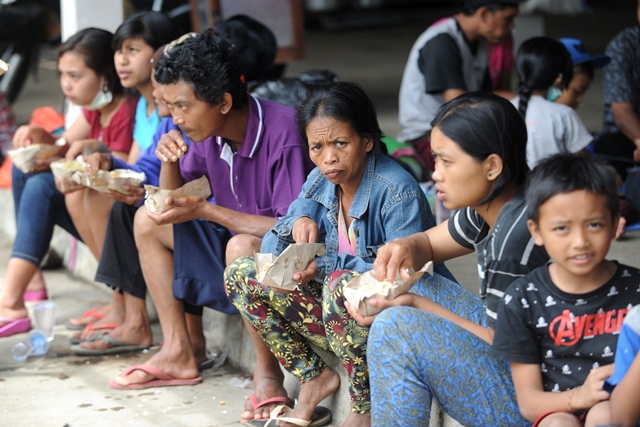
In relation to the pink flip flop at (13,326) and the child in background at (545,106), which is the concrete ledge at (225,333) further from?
the child in background at (545,106)

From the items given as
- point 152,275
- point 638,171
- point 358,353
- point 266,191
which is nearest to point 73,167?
point 152,275

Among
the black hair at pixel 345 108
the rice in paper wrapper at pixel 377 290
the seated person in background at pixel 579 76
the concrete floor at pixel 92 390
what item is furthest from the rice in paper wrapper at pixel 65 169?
the seated person in background at pixel 579 76

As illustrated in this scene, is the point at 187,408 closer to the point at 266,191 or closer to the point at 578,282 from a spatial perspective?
the point at 266,191

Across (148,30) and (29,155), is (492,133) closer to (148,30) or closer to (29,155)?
(148,30)

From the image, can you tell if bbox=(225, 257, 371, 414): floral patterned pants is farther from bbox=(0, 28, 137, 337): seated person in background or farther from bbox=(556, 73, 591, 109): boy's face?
bbox=(556, 73, 591, 109): boy's face

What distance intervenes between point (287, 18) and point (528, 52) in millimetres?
3333

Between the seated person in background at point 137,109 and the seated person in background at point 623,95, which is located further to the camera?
the seated person in background at point 623,95

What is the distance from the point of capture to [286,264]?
2.97m

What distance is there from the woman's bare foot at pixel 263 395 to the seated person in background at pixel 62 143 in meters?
1.43

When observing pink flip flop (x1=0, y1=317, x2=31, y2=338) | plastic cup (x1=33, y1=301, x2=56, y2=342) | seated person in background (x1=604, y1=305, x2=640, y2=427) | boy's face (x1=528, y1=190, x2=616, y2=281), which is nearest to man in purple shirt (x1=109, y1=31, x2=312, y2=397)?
plastic cup (x1=33, y1=301, x2=56, y2=342)

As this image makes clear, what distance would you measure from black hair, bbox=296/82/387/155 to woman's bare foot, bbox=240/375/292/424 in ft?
2.93

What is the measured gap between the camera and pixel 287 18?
7.49m

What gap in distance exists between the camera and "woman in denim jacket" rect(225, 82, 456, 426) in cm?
304

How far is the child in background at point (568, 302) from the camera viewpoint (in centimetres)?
232
